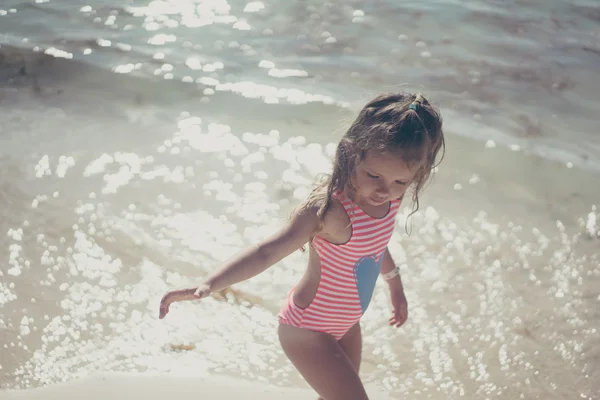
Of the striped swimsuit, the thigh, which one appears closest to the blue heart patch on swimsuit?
the striped swimsuit

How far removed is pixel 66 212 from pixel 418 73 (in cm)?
406

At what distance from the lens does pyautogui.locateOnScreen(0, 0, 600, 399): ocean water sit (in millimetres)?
3543

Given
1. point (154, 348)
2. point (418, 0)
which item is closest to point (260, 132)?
point (154, 348)

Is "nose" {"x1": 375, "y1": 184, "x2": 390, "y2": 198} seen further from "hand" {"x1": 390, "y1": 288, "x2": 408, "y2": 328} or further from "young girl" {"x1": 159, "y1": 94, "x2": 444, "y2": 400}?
"hand" {"x1": 390, "y1": 288, "x2": 408, "y2": 328}

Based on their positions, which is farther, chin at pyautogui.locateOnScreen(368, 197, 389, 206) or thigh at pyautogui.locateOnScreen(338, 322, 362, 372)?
thigh at pyautogui.locateOnScreen(338, 322, 362, 372)

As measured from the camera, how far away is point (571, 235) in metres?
4.59

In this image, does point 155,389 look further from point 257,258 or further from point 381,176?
point 381,176

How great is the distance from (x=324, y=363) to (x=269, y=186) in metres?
2.65

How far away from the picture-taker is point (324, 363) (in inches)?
100

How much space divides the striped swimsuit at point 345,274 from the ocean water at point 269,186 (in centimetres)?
85

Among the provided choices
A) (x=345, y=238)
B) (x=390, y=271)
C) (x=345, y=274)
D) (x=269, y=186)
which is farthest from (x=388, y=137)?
(x=269, y=186)

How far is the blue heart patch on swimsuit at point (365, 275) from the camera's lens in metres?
2.62

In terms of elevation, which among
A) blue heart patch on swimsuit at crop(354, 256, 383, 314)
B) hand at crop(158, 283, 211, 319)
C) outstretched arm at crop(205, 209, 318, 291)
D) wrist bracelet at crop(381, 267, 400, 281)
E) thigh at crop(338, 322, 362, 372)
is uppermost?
outstretched arm at crop(205, 209, 318, 291)

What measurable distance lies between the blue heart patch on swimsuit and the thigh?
138mm
